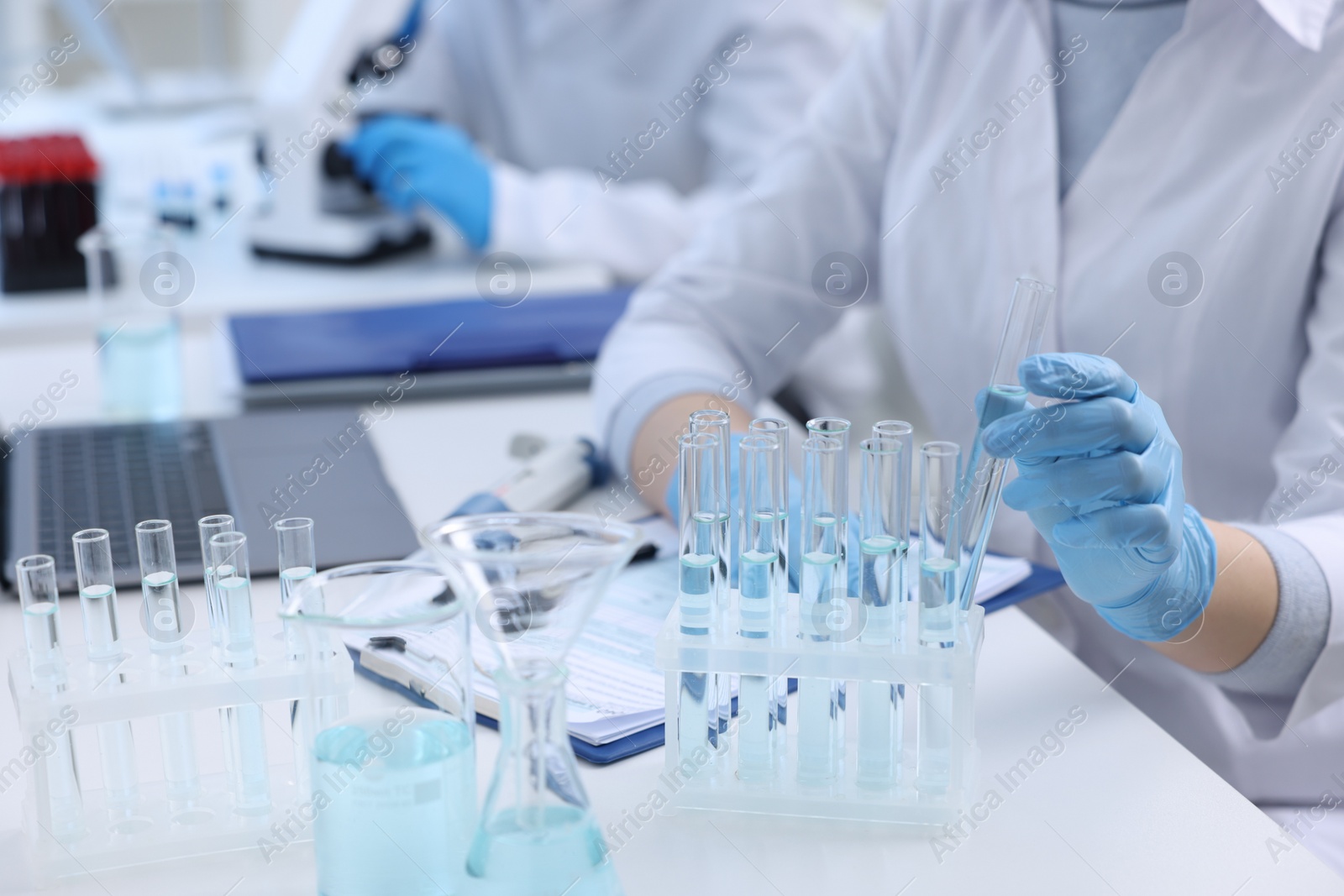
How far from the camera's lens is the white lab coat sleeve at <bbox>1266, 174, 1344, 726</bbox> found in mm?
928

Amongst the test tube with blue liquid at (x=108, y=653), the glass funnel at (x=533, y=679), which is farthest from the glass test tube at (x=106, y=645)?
the glass funnel at (x=533, y=679)

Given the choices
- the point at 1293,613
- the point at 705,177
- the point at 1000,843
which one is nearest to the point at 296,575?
the point at 1000,843

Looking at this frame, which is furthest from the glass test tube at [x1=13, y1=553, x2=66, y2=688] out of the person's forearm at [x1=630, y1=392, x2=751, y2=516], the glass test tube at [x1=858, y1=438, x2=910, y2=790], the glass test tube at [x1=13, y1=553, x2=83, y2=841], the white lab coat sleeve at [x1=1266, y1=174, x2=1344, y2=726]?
the white lab coat sleeve at [x1=1266, y1=174, x2=1344, y2=726]

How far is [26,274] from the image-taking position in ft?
6.32

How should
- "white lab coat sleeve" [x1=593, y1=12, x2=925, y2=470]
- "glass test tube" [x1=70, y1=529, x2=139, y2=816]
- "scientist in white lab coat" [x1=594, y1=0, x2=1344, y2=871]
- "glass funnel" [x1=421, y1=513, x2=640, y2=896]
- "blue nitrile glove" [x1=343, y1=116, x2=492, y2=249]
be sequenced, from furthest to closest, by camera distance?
"blue nitrile glove" [x1=343, y1=116, x2=492, y2=249]
"white lab coat sleeve" [x1=593, y1=12, x2=925, y2=470]
"scientist in white lab coat" [x1=594, y1=0, x2=1344, y2=871]
"glass test tube" [x1=70, y1=529, x2=139, y2=816]
"glass funnel" [x1=421, y1=513, x2=640, y2=896]

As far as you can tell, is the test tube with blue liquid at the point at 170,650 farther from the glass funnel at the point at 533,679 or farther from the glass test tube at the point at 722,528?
the glass test tube at the point at 722,528

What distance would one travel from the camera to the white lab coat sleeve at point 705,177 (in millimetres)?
2133

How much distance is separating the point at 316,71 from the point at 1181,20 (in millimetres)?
1362

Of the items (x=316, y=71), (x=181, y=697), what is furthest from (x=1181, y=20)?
(x=316, y=71)

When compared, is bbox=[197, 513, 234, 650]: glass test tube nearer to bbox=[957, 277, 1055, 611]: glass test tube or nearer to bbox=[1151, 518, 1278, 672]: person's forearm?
bbox=[957, 277, 1055, 611]: glass test tube

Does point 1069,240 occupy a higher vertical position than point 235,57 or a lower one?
lower

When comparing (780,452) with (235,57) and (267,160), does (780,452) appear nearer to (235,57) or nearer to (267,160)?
(267,160)

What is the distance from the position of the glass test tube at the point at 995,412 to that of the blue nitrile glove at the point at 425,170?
58.8 inches

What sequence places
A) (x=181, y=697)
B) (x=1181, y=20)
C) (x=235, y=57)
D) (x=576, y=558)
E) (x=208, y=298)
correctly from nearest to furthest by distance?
(x=576, y=558) < (x=181, y=697) < (x=1181, y=20) < (x=208, y=298) < (x=235, y=57)
